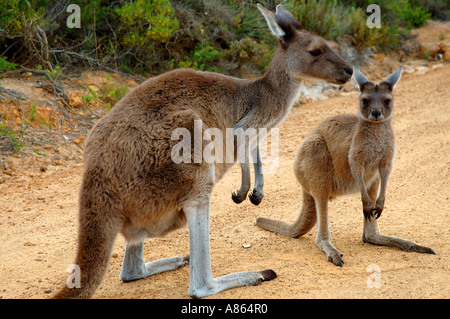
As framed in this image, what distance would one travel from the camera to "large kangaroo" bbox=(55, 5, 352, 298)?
3.61 meters

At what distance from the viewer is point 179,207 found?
3.88 meters

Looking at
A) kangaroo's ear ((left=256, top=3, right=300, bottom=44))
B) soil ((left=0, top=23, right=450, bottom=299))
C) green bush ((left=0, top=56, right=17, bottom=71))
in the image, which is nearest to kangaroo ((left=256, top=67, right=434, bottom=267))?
soil ((left=0, top=23, right=450, bottom=299))

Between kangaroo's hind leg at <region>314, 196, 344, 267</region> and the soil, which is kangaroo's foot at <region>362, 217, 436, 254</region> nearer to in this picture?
the soil

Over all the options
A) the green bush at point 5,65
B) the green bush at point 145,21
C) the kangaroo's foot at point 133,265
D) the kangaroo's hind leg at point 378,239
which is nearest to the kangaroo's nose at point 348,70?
the kangaroo's hind leg at point 378,239

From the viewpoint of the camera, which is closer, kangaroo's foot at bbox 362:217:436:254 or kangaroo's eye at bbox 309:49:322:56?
kangaroo's foot at bbox 362:217:436:254

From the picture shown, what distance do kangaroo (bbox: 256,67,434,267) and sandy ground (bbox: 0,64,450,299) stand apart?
20cm

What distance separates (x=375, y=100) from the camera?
Result: 488 centimetres

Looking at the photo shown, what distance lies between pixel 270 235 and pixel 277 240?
153mm

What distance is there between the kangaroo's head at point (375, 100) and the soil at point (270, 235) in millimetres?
1248

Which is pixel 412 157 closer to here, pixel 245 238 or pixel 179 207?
pixel 245 238

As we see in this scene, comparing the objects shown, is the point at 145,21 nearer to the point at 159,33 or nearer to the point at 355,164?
the point at 159,33

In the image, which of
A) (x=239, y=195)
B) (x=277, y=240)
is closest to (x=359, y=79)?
(x=239, y=195)

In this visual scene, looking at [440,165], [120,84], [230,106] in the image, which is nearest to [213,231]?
[230,106]

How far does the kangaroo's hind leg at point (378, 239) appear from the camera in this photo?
464 cm
